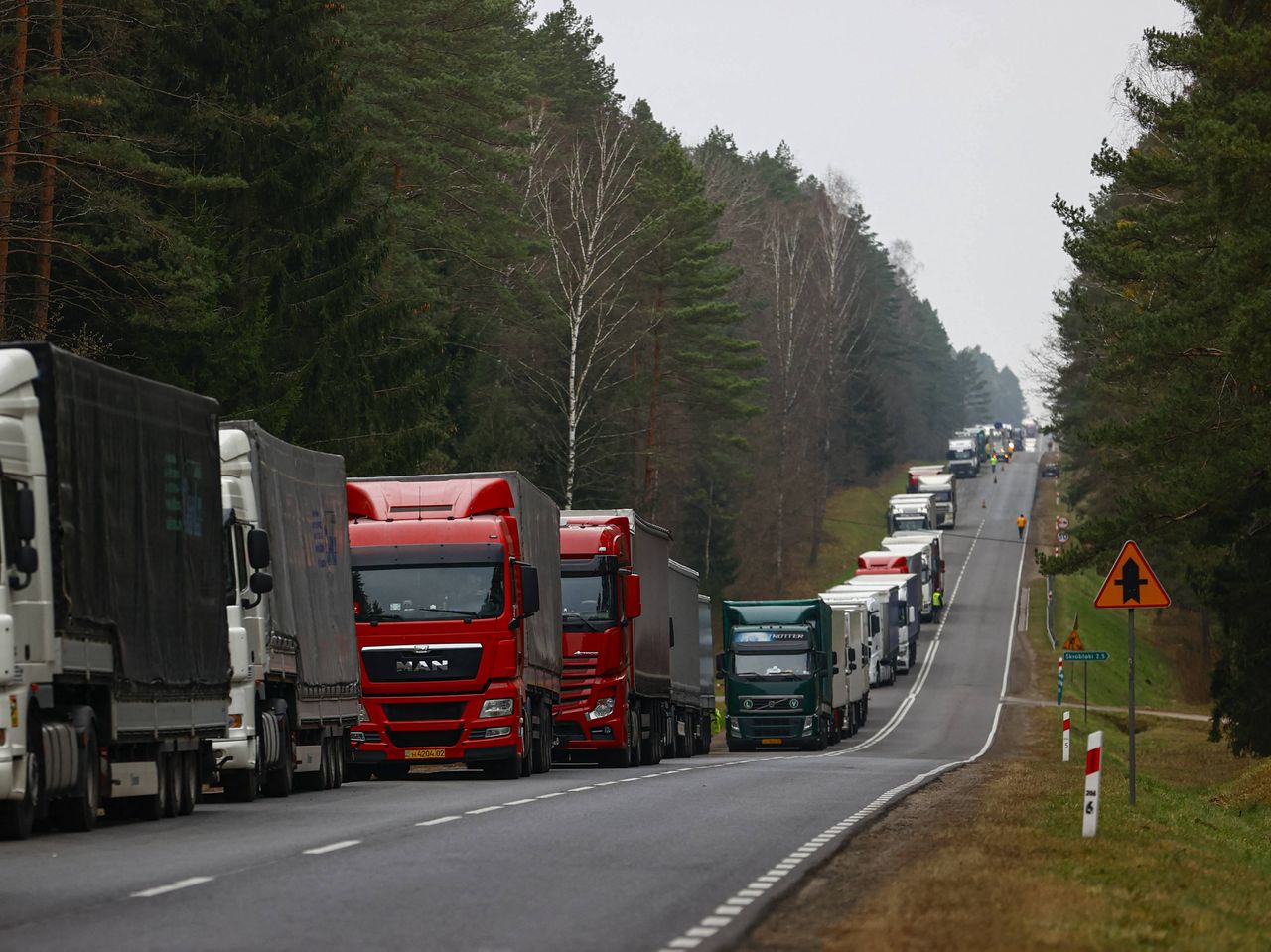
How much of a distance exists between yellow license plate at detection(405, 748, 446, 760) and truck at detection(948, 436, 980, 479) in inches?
5678

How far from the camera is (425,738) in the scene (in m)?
27.1

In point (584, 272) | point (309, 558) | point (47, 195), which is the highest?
point (584, 272)

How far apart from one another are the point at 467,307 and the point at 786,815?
133 ft

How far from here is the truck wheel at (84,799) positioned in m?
17.2

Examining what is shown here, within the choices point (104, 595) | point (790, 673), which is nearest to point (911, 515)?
point (790, 673)

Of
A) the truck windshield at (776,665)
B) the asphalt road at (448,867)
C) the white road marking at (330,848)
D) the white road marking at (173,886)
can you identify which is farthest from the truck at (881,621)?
the white road marking at (173,886)

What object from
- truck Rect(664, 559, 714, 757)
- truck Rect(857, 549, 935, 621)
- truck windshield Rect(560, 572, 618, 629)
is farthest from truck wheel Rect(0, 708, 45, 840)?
truck Rect(857, 549, 935, 621)

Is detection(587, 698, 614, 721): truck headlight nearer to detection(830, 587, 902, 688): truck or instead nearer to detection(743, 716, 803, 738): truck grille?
detection(743, 716, 803, 738): truck grille

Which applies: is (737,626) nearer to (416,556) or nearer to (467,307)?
(467,307)

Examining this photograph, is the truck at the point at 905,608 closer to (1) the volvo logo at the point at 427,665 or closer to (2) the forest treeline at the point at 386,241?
(2) the forest treeline at the point at 386,241

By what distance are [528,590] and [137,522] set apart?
9.25 m

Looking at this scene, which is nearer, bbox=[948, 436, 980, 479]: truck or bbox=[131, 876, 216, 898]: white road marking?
bbox=[131, 876, 216, 898]: white road marking

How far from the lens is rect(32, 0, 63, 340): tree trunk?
3042 centimetres

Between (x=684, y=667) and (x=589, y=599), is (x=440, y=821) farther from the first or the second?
(x=684, y=667)
